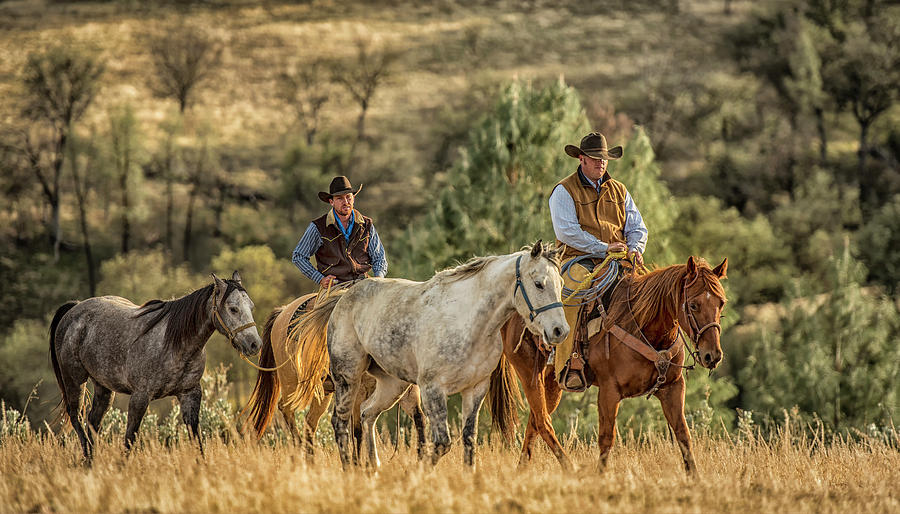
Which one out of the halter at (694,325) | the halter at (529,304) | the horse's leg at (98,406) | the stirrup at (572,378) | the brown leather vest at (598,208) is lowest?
the horse's leg at (98,406)

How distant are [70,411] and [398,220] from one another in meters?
52.1

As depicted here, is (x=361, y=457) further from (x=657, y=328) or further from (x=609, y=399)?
(x=657, y=328)

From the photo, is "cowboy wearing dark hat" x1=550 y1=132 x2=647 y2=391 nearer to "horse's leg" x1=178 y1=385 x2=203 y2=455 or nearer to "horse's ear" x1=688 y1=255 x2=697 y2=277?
"horse's ear" x1=688 y1=255 x2=697 y2=277

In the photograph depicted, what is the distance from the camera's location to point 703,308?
8.08 m

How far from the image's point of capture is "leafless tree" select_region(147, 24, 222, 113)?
6538 centimetres

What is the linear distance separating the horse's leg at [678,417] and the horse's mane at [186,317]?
14.2ft

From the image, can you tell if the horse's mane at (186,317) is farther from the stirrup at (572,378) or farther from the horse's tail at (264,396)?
the stirrup at (572,378)

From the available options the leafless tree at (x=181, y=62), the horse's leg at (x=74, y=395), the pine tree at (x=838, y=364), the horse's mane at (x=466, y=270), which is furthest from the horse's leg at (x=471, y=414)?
the leafless tree at (x=181, y=62)

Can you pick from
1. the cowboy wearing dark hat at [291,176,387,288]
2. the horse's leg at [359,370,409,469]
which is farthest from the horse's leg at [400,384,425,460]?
the cowboy wearing dark hat at [291,176,387,288]

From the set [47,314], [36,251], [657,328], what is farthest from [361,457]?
[36,251]

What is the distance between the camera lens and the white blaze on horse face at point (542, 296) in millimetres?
7367

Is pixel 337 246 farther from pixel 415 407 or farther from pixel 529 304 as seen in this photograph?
pixel 529 304

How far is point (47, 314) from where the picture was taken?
46406 millimetres

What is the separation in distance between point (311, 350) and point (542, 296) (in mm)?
3005
